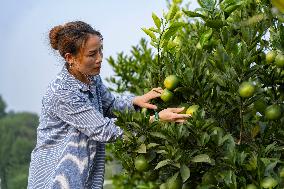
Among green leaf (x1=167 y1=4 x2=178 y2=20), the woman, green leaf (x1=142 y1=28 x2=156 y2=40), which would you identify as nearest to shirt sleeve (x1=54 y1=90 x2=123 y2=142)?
the woman

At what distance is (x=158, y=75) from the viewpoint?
110 inches

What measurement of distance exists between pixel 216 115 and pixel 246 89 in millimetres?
188

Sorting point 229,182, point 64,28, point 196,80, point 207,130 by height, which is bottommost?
point 229,182

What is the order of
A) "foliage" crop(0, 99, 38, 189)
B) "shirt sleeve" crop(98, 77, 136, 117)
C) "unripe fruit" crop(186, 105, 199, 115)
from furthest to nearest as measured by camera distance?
"foliage" crop(0, 99, 38, 189), "shirt sleeve" crop(98, 77, 136, 117), "unripe fruit" crop(186, 105, 199, 115)

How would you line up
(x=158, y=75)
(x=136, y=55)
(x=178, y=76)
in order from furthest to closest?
(x=136, y=55), (x=158, y=75), (x=178, y=76)

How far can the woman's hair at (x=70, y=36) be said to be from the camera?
2.79 metres

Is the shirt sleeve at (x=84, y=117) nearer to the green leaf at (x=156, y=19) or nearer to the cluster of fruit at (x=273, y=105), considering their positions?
the green leaf at (x=156, y=19)

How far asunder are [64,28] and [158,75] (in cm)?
43

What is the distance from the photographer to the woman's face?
2754 millimetres

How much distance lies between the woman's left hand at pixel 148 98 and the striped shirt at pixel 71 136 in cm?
7

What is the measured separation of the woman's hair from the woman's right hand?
1.55ft

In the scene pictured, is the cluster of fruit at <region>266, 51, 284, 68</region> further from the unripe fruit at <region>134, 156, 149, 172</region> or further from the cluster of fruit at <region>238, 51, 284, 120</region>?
the unripe fruit at <region>134, 156, 149, 172</region>

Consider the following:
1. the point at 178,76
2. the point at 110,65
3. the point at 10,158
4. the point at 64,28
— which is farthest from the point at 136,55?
the point at 10,158

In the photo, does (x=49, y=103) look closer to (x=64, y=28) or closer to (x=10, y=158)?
(x=64, y=28)
